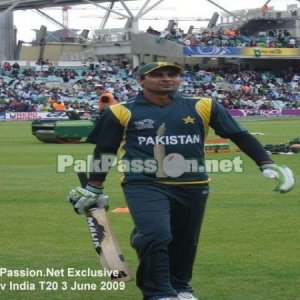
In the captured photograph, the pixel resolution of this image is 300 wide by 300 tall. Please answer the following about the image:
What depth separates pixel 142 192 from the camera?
7.18m

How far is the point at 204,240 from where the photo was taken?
10844mm

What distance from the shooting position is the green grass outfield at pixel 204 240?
27.0 feet

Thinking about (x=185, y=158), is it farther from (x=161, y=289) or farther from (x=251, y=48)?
(x=251, y=48)

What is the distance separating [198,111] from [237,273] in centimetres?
211

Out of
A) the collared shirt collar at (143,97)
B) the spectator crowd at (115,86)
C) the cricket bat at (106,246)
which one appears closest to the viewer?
the collared shirt collar at (143,97)

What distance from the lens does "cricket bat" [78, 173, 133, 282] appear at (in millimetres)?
7859

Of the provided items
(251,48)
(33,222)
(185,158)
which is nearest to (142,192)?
(185,158)

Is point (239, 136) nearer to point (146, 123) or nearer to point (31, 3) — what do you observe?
point (146, 123)

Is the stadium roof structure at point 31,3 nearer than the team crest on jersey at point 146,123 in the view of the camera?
No

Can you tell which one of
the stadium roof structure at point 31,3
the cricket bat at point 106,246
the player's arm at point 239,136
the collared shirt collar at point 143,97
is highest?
the collared shirt collar at point 143,97

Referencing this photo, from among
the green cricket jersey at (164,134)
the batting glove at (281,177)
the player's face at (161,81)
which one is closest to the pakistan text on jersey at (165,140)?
the green cricket jersey at (164,134)

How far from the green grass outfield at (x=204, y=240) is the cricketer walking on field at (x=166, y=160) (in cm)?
84

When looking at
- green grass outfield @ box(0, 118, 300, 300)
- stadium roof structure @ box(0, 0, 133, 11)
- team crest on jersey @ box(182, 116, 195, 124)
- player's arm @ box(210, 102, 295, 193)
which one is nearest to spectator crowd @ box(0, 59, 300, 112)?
stadium roof structure @ box(0, 0, 133, 11)

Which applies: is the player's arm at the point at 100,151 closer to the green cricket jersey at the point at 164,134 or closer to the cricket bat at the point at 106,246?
the green cricket jersey at the point at 164,134
